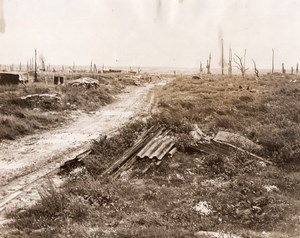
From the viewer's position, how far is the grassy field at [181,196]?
6.99m

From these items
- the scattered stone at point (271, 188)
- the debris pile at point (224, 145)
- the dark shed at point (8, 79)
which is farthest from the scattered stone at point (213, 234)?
the dark shed at point (8, 79)

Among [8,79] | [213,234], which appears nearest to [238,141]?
[213,234]

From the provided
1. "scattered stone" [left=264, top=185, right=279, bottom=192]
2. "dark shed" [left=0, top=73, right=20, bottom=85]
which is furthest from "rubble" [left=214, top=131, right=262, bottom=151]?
"dark shed" [left=0, top=73, right=20, bottom=85]

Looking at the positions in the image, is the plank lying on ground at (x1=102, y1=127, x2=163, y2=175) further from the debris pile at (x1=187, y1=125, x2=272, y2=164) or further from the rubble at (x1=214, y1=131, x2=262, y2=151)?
the rubble at (x1=214, y1=131, x2=262, y2=151)

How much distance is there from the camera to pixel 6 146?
13.6 m

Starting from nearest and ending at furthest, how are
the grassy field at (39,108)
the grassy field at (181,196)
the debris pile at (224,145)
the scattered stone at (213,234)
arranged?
the scattered stone at (213,234)
the grassy field at (181,196)
the debris pile at (224,145)
the grassy field at (39,108)

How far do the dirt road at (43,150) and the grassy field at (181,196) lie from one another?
95 centimetres

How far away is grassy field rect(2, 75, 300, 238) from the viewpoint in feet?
22.9

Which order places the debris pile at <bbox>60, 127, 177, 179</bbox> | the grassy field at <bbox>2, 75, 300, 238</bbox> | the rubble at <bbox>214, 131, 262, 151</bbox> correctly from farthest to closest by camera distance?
the rubble at <bbox>214, 131, 262, 151</bbox>, the debris pile at <bbox>60, 127, 177, 179</bbox>, the grassy field at <bbox>2, 75, 300, 238</bbox>

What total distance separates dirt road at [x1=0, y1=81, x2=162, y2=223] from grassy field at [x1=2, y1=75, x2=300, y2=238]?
3.11 ft

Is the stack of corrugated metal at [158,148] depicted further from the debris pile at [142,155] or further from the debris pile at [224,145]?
the debris pile at [224,145]

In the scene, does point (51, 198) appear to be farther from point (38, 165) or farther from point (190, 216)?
point (38, 165)

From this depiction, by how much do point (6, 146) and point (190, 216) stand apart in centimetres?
856

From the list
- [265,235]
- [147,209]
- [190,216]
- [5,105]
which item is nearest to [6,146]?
[5,105]
